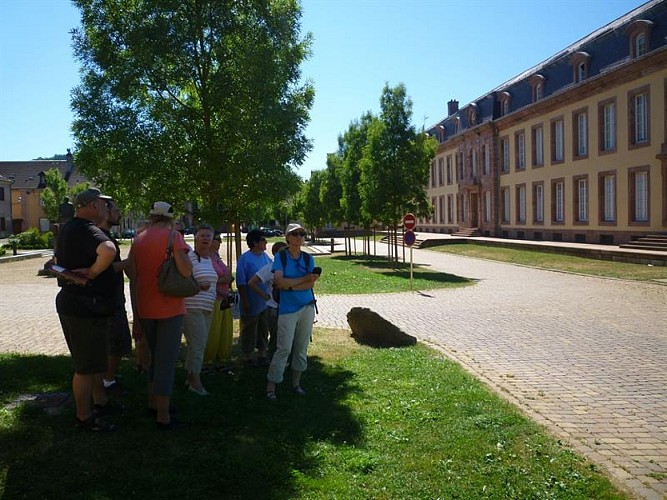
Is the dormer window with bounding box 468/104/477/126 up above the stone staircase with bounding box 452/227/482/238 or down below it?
above

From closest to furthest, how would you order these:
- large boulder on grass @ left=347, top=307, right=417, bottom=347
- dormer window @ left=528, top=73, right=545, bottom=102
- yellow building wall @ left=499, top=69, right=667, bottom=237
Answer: large boulder on grass @ left=347, top=307, right=417, bottom=347, yellow building wall @ left=499, top=69, right=667, bottom=237, dormer window @ left=528, top=73, right=545, bottom=102

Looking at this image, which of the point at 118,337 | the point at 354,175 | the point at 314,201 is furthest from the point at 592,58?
the point at 118,337

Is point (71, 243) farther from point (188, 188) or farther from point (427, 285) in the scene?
point (427, 285)

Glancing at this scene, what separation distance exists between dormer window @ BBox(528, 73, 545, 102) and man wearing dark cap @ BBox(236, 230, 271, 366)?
3633cm

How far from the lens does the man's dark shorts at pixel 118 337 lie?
6.07 metres

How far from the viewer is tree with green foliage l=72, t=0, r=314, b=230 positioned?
30.9 feet

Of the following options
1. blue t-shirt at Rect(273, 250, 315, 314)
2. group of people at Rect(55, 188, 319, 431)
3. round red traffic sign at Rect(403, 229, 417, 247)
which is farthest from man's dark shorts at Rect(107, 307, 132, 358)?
round red traffic sign at Rect(403, 229, 417, 247)

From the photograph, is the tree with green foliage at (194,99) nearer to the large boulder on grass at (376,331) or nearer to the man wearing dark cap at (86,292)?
the large boulder on grass at (376,331)

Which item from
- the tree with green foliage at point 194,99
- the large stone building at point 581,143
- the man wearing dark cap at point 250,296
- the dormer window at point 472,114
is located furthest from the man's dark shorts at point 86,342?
the dormer window at point 472,114

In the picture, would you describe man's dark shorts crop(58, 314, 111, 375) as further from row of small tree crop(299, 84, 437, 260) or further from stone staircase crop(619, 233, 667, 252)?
stone staircase crop(619, 233, 667, 252)

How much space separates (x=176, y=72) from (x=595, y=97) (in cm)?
2894

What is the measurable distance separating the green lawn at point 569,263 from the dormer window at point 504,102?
12.8 meters

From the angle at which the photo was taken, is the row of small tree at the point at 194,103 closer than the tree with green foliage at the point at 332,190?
Yes

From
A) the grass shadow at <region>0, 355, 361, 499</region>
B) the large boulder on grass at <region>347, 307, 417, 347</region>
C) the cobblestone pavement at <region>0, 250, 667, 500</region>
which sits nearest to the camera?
the grass shadow at <region>0, 355, 361, 499</region>
